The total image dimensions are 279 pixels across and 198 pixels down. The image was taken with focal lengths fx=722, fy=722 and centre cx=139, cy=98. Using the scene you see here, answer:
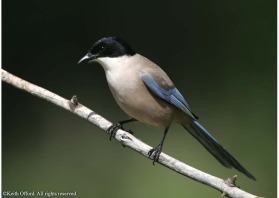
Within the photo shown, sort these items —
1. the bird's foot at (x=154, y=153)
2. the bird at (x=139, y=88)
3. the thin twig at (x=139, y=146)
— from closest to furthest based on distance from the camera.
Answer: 1. the thin twig at (x=139, y=146)
2. the bird's foot at (x=154, y=153)
3. the bird at (x=139, y=88)

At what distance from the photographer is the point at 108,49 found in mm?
2867

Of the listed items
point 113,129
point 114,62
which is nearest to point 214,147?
point 113,129

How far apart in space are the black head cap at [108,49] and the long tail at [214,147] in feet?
1.40

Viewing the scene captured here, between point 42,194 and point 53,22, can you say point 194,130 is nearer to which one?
point 42,194

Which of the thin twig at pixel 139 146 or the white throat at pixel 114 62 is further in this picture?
the white throat at pixel 114 62

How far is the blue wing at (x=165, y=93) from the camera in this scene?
2867 millimetres

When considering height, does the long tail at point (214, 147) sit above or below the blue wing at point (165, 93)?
below

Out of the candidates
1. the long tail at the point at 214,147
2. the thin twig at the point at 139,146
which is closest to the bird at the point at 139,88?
Result: the long tail at the point at 214,147

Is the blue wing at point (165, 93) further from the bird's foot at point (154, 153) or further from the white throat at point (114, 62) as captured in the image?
the bird's foot at point (154, 153)

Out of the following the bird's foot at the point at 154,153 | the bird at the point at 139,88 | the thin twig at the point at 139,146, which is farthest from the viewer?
the bird at the point at 139,88

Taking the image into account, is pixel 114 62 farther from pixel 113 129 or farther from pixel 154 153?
pixel 154 153

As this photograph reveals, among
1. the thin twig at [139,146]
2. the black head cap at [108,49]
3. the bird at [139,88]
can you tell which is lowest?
the thin twig at [139,146]

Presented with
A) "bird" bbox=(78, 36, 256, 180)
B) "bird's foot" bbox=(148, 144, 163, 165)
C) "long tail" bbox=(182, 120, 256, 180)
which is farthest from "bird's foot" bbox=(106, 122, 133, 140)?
"long tail" bbox=(182, 120, 256, 180)

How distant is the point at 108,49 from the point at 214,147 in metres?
0.59
